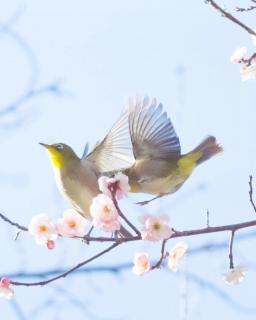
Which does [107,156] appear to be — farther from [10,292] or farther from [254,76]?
[10,292]

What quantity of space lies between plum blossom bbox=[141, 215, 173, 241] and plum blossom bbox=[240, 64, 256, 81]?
30.6 inches

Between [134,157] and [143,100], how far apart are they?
0.37m

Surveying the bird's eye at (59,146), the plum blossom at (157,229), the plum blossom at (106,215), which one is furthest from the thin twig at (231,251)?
the bird's eye at (59,146)

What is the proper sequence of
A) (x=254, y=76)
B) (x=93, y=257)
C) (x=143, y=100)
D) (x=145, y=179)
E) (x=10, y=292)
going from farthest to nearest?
(x=145, y=179), (x=143, y=100), (x=254, y=76), (x=10, y=292), (x=93, y=257)

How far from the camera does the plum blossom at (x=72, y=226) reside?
83.0 inches

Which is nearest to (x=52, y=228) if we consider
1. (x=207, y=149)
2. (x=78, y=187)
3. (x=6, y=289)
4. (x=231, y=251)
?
(x=6, y=289)

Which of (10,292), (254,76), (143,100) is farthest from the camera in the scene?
(143,100)

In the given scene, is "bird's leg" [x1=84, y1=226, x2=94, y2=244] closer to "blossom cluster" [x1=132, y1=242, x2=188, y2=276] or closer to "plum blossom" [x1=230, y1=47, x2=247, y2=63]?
"blossom cluster" [x1=132, y1=242, x2=188, y2=276]

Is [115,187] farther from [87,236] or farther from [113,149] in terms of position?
[113,149]

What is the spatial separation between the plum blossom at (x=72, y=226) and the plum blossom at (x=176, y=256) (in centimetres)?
27

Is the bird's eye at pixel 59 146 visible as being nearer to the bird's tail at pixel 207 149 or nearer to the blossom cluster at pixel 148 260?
the bird's tail at pixel 207 149

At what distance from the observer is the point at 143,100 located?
271 cm

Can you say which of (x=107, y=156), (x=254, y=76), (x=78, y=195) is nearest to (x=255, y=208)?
(x=254, y=76)

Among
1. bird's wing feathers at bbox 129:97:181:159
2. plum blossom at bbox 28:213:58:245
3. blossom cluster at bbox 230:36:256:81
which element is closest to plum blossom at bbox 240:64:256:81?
blossom cluster at bbox 230:36:256:81
